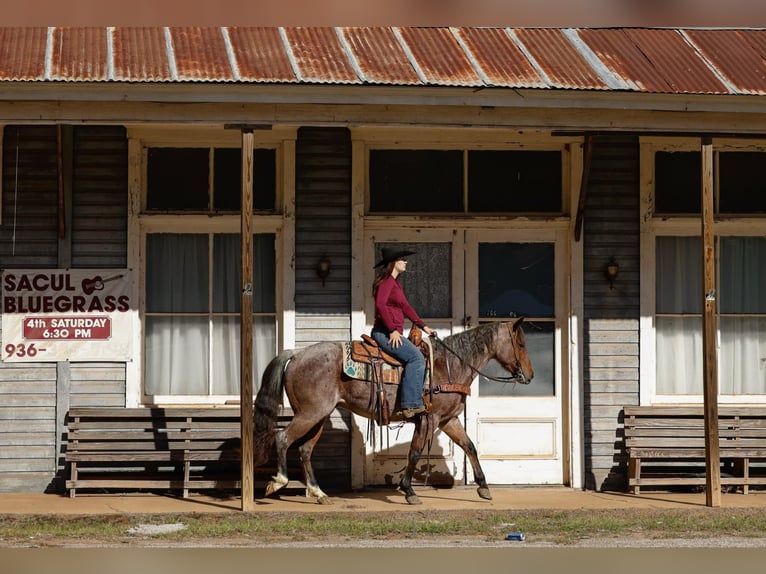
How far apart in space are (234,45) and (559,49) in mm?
2812

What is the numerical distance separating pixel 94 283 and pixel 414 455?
322 cm

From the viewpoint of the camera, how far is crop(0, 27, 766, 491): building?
12.8 m

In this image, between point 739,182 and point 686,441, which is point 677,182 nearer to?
point 739,182

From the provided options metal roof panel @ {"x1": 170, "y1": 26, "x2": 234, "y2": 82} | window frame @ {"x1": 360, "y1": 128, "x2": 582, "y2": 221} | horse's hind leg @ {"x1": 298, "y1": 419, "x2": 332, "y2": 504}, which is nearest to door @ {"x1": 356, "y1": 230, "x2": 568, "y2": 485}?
window frame @ {"x1": 360, "y1": 128, "x2": 582, "y2": 221}

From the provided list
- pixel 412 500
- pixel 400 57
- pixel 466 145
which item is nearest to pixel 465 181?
pixel 466 145

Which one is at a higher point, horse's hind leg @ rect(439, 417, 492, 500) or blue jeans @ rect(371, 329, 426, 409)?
blue jeans @ rect(371, 329, 426, 409)

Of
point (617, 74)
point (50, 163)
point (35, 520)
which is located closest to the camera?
point (35, 520)

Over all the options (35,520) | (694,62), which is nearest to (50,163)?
(35,520)

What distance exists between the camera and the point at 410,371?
39.7 feet

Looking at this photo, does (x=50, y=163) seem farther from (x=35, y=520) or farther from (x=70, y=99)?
(x=35, y=520)

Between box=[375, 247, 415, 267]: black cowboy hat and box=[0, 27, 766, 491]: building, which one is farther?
box=[0, 27, 766, 491]: building

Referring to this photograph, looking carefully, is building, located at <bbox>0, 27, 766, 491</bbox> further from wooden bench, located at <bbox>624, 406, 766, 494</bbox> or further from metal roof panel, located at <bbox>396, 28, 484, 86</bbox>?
wooden bench, located at <bbox>624, 406, 766, 494</bbox>

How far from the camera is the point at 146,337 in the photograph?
42.9 feet

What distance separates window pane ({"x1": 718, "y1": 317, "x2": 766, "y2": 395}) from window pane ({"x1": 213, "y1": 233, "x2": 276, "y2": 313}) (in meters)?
4.22
